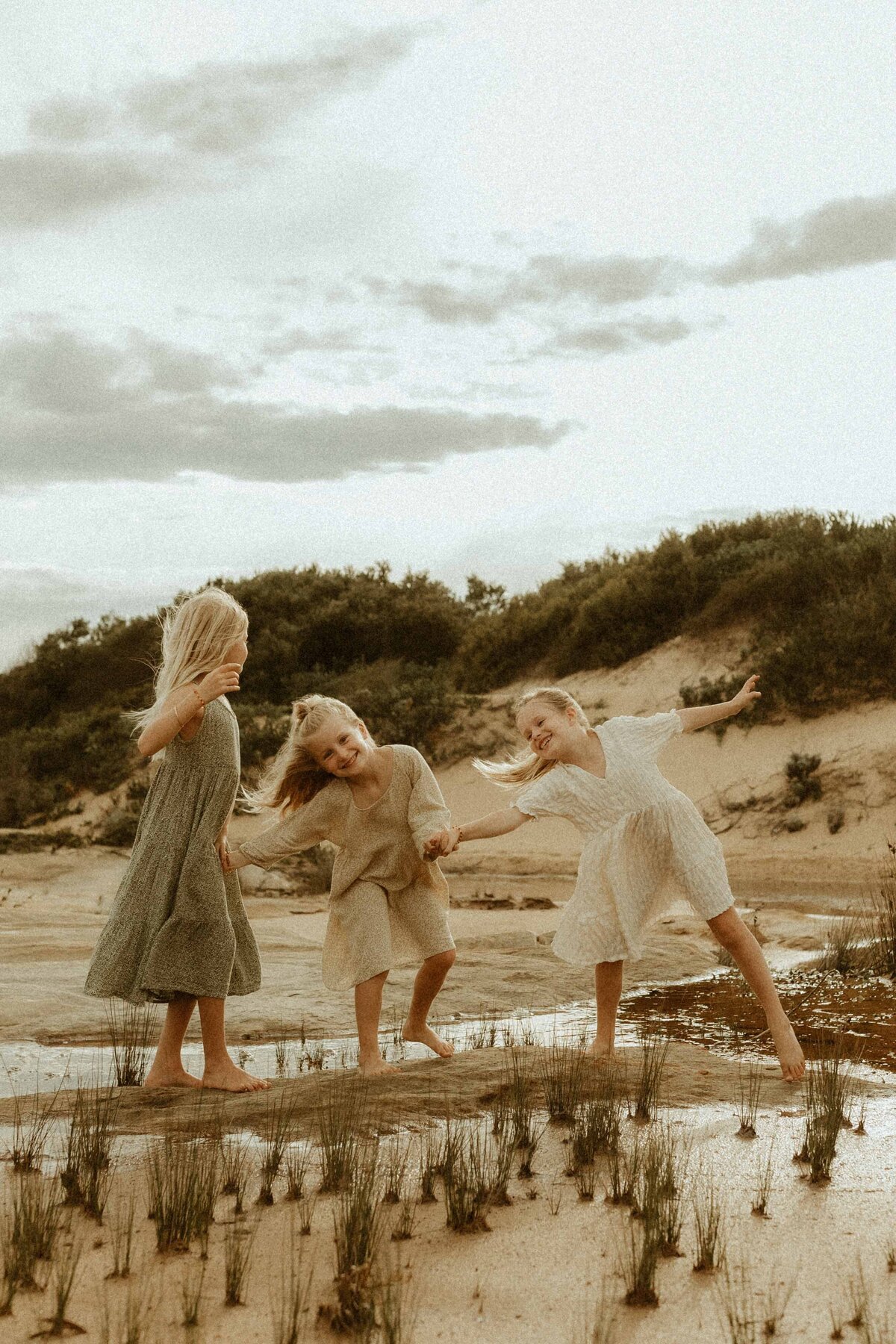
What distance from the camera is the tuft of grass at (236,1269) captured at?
9.87 ft

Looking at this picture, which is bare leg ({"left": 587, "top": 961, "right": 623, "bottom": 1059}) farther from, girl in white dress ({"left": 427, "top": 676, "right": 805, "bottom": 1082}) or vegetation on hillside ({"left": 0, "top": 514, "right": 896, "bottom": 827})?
vegetation on hillside ({"left": 0, "top": 514, "right": 896, "bottom": 827})

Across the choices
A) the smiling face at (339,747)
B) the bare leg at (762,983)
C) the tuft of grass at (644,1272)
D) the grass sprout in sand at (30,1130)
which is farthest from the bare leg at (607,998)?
the grass sprout in sand at (30,1130)

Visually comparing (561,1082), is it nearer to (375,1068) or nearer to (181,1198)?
(375,1068)

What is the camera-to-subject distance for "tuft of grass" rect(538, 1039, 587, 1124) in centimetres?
435

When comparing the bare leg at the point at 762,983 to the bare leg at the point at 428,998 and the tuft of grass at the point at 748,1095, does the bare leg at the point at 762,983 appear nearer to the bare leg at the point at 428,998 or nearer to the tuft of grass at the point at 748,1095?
the tuft of grass at the point at 748,1095

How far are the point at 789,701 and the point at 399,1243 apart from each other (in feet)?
45.2

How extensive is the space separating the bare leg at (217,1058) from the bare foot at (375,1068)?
0.37 metres

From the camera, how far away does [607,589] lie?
21.4 m

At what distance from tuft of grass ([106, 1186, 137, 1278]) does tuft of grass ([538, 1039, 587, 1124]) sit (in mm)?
1450

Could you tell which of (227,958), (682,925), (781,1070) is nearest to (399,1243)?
(227,958)

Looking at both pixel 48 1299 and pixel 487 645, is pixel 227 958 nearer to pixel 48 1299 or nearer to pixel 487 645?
pixel 48 1299

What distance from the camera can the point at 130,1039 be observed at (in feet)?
19.3

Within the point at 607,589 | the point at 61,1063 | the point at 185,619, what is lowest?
the point at 61,1063

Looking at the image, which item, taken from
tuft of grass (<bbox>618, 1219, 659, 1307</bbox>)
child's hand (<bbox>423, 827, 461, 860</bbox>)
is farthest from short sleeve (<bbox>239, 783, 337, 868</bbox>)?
tuft of grass (<bbox>618, 1219, 659, 1307</bbox>)
